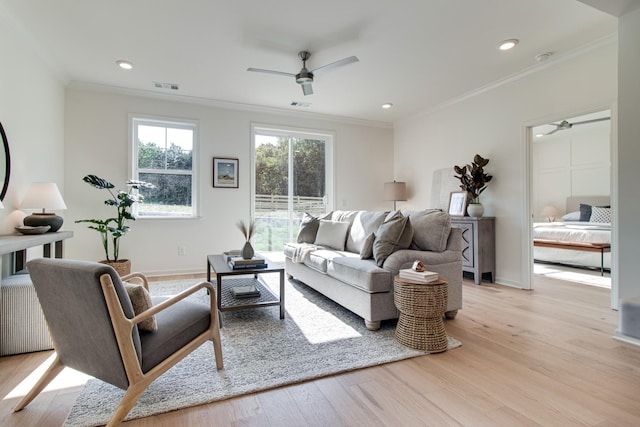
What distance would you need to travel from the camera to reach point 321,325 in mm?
2678

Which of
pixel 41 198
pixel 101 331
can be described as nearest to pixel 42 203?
pixel 41 198

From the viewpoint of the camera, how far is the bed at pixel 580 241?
4.75 m

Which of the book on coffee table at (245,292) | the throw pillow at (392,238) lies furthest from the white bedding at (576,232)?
the book on coffee table at (245,292)

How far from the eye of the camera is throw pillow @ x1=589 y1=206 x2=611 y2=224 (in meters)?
5.71

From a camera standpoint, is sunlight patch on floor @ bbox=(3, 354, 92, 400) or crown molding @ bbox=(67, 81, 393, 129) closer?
sunlight patch on floor @ bbox=(3, 354, 92, 400)

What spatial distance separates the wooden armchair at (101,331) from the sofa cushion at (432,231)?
2028mm

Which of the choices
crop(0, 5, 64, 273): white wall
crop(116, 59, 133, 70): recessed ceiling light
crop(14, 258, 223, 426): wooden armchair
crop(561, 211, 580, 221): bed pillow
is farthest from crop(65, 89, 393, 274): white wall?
crop(561, 211, 580, 221): bed pillow

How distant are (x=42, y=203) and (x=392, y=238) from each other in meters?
3.13

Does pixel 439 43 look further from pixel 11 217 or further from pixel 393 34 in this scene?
pixel 11 217

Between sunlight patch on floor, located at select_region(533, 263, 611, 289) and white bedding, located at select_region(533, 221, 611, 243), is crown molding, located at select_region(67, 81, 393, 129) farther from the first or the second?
sunlight patch on floor, located at select_region(533, 263, 611, 289)

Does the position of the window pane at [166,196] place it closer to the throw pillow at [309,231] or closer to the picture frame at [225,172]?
the picture frame at [225,172]

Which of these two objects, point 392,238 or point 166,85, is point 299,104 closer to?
point 166,85

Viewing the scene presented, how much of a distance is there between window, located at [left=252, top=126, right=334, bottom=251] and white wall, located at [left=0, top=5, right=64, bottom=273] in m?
2.51

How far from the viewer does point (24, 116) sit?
3.06 meters
